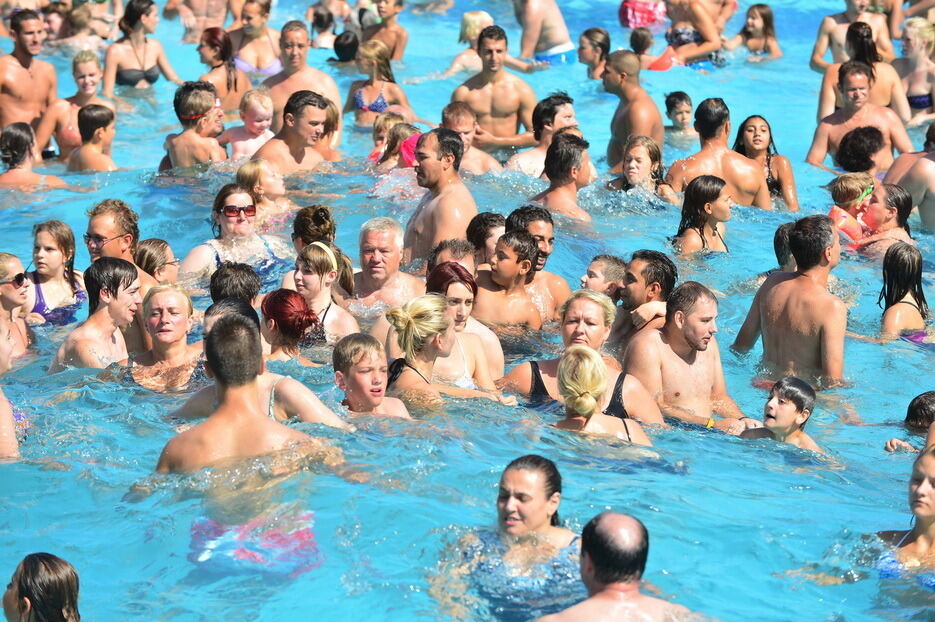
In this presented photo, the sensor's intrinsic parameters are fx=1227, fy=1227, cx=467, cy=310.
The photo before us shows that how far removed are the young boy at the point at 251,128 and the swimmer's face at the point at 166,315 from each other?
15.1 feet

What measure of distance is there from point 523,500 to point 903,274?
15.0 ft

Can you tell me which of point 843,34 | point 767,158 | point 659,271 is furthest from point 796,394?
point 843,34

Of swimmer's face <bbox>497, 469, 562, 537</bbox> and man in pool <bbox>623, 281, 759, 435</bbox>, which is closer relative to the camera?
swimmer's face <bbox>497, 469, 562, 537</bbox>

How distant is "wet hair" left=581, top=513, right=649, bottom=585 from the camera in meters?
4.47

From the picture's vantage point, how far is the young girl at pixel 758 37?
17.5m

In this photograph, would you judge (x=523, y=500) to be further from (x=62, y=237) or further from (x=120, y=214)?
(x=62, y=237)

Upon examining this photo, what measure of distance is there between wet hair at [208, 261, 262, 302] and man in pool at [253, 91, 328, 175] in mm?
3482

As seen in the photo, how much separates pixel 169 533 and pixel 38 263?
352 cm

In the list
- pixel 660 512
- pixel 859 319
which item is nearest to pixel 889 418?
pixel 859 319

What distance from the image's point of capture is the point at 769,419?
6.71 meters

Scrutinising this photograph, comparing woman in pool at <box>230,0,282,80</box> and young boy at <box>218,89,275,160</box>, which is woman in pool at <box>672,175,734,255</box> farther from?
woman in pool at <box>230,0,282,80</box>

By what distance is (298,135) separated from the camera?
36.3 feet

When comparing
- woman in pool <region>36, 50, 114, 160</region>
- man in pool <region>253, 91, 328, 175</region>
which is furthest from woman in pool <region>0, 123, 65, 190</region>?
man in pool <region>253, 91, 328, 175</region>

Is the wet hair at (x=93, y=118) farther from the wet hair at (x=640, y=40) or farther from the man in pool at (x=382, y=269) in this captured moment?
the wet hair at (x=640, y=40)
